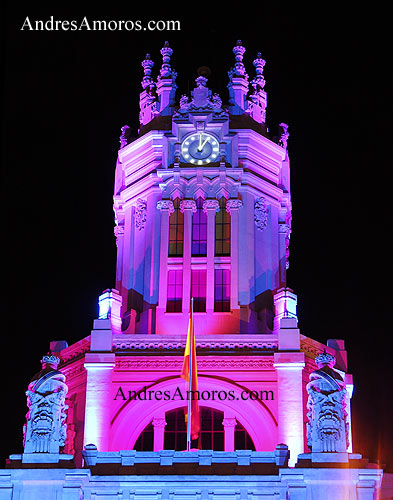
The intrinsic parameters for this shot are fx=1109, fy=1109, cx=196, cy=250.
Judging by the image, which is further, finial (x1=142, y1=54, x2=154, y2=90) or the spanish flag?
finial (x1=142, y1=54, x2=154, y2=90)

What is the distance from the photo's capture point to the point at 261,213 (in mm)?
63625

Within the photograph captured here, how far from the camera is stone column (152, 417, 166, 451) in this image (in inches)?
2152

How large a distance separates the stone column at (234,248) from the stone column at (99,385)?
7323 mm

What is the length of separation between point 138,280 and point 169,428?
10.0m

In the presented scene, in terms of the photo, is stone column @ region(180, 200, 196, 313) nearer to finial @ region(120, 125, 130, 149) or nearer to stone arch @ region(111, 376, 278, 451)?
stone arch @ region(111, 376, 278, 451)

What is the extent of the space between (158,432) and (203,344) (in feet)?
16.6

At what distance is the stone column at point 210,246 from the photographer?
2378 inches

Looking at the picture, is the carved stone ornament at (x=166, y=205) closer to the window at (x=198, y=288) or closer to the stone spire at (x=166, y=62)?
the window at (x=198, y=288)

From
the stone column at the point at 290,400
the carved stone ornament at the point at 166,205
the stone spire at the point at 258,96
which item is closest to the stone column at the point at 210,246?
the carved stone ornament at the point at 166,205

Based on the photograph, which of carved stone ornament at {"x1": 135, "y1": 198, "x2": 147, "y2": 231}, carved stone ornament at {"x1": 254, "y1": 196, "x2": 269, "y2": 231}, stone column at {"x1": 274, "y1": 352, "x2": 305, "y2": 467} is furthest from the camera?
carved stone ornament at {"x1": 135, "y1": 198, "x2": 147, "y2": 231}

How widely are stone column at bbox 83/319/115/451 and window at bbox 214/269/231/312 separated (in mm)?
6615

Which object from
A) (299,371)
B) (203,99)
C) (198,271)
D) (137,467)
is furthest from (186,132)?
(137,467)

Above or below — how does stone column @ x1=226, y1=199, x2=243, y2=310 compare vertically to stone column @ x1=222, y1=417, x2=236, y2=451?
above

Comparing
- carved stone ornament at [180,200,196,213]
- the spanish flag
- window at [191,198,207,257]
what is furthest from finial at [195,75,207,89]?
the spanish flag
